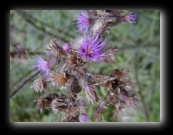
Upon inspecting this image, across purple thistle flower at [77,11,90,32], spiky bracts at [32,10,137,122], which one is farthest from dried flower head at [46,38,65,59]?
purple thistle flower at [77,11,90,32]

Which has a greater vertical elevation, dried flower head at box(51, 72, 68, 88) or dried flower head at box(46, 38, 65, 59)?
dried flower head at box(46, 38, 65, 59)

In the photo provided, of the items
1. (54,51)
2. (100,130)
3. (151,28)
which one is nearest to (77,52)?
(54,51)

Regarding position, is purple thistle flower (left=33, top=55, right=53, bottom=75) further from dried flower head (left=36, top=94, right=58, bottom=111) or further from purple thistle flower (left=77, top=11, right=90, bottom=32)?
purple thistle flower (left=77, top=11, right=90, bottom=32)

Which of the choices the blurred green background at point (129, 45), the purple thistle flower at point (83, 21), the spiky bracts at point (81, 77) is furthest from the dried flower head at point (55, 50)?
the blurred green background at point (129, 45)

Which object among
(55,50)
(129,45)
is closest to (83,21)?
(55,50)

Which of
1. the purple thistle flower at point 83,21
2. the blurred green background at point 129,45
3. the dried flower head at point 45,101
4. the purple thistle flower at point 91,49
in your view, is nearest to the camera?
the purple thistle flower at point 91,49

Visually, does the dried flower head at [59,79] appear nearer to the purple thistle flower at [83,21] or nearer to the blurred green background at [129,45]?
the purple thistle flower at [83,21]

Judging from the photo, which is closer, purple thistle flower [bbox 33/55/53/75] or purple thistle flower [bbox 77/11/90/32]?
purple thistle flower [bbox 33/55/53/75]
